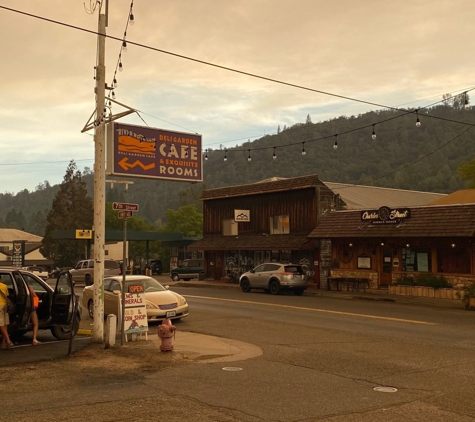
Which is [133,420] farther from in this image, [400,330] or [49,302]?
[400,330]

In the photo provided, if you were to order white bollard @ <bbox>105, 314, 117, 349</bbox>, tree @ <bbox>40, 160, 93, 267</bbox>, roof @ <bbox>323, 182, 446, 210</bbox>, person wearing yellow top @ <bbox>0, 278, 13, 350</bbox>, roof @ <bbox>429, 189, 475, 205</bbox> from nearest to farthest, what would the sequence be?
1. person wearing yellow top @ <bbox>0, 278, 13, 350</bbox>
2. white bollard @ <bbox>105, 314, 117, 349</bbox>
3. roof @ <bbox>429, 189, 475, 205</bbox>
4. roof @ <bbox>323, 182, 446, 210</bbox>
5. tree @ <bbox>40, 160, 93, 267</bbox>

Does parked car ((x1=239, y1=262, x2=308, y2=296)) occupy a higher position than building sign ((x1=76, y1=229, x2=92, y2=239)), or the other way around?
building sign ((x1=76, y1=229, x2=92, y2=239))

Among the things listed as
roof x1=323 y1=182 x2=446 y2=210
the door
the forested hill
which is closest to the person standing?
the door

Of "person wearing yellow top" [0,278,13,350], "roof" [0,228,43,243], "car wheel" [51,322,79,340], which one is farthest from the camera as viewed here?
"roof" [0,228,43,243]

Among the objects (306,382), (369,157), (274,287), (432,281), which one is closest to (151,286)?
(306,382)

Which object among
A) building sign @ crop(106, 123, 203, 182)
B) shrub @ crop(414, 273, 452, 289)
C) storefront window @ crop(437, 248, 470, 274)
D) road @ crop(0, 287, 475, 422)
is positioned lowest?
road @ crop(0, 287, 475, 422)

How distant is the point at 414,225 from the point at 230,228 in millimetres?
16697

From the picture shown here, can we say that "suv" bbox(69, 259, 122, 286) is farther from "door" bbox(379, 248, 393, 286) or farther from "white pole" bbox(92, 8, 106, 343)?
"white pole" bbox(92, 8, 106, 343)

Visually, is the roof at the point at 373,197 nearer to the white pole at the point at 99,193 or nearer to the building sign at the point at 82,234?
the building sign at the point at 82,234

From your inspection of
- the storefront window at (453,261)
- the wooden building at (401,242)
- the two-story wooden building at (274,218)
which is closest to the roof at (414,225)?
the wooden building at (401,242)

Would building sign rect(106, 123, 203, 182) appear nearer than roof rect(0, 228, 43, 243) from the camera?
Yes

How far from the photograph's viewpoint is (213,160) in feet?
524

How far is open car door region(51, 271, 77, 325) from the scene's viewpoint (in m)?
13.3

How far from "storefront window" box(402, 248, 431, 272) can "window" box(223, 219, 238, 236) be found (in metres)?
14.4
